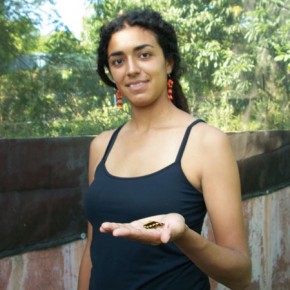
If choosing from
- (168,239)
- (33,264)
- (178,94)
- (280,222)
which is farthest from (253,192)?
(168,239)

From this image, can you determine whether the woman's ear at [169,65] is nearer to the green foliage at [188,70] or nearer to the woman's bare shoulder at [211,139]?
the woman's bare shoulder at [211,139]

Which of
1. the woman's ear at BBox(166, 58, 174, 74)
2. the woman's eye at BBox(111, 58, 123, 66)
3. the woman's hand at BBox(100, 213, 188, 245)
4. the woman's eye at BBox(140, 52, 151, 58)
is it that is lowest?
the woman's hand at BBox(100, 213, 188, 245)

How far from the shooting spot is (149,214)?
175cm

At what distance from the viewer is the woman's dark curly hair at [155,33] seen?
2018 millimetres

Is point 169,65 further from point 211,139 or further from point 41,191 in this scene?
point 41,191

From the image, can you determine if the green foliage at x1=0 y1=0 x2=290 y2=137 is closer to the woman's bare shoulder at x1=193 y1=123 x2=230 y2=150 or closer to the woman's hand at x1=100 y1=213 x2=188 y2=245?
the woman's bare shoulder at x1=193 y1=123 x2=230 y2=150

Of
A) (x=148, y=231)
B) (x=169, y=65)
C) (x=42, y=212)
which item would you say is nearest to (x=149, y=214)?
(x=148, y=231)

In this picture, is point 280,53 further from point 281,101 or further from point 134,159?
point 134,159

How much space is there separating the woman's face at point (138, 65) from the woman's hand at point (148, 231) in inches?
24.9

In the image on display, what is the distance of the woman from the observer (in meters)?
1.74

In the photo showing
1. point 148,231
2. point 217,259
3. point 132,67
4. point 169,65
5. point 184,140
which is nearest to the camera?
point 148,231

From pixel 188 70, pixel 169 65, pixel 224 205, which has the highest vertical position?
pixel 169 65

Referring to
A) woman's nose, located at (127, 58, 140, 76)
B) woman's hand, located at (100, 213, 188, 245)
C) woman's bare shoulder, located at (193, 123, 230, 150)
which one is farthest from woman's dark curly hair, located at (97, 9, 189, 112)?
woman's hand, located at (100, 213, 188, 245)

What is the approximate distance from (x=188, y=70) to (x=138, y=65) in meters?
2.24
